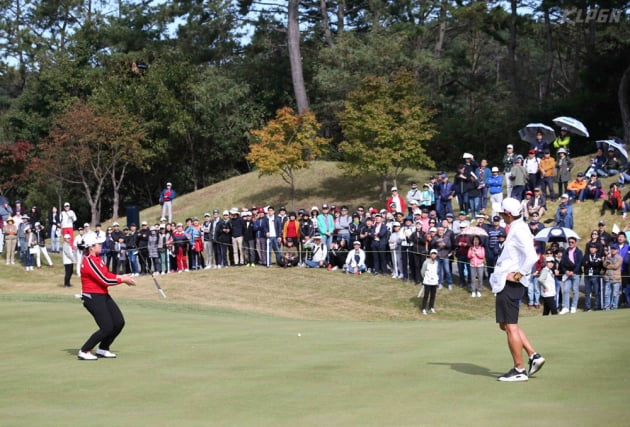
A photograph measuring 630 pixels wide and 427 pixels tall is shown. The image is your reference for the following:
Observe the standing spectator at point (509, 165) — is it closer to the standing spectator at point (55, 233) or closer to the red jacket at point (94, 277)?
the standing spectator at point (55, 233)

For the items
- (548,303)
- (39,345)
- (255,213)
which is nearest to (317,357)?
(39,345)

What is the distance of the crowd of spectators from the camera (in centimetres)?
2542

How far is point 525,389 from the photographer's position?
31.1 feet

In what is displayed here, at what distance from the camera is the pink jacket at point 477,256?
81.0 feet

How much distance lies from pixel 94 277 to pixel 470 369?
5.55 meters

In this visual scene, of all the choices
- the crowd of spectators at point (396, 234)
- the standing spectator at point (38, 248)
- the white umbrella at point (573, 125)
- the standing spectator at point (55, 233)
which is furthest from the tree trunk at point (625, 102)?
the standing spectator at point (38, 248)

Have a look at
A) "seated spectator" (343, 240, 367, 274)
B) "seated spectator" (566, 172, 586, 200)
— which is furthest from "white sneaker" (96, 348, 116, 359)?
"seated spectator" (566, 172, 586, 200)

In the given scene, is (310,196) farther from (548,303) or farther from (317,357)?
(317,357)

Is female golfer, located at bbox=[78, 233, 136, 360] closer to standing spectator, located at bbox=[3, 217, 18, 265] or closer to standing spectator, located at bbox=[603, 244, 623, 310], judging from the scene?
standing spectator, located at bbox=[603, 244, 623, 310]

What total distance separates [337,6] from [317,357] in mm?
47664

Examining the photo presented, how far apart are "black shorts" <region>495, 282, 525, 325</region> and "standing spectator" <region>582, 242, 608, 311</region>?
13252mm

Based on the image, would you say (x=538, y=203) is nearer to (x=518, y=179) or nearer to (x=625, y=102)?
(x=518, y=179)

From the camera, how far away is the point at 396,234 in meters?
27.2

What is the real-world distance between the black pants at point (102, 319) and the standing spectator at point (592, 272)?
13718 mm
